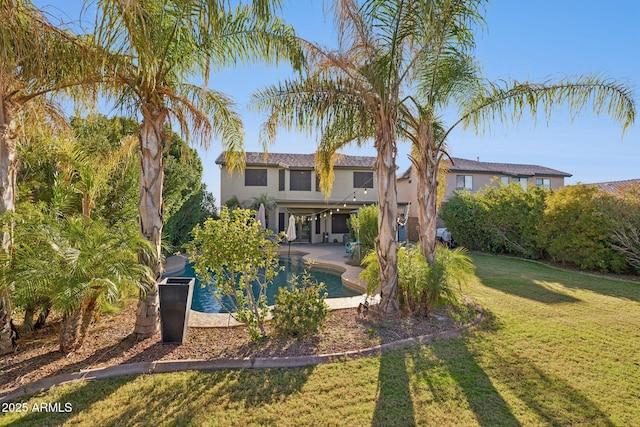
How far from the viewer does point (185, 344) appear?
5.49 meters

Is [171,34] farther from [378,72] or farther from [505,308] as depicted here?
[505,308]

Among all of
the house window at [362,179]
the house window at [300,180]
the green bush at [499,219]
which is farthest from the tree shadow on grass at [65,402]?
the house window at [362,179]

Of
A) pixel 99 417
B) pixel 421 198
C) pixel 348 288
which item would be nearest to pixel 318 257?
pixel 348 288

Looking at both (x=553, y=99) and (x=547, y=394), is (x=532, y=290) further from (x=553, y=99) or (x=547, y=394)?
(x=547, y=394)

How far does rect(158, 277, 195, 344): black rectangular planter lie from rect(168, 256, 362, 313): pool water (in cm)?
142

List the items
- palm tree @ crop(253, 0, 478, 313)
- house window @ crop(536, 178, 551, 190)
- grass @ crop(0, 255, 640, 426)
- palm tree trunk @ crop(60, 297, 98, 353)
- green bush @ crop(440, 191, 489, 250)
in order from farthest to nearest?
house window @ crop(536, 178, 551, 190) < green bush @ crop(440, 191, 489, 250) < palm tree @ crop(253, 0, 478, 313) < palm tree trunk @ crop(60, 297, 98, 353) < grass @ crop(0, 255, 640, 426)

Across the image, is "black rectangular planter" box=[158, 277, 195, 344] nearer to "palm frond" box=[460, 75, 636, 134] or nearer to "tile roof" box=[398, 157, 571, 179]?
"palm frond" box=[460, 75, 636, 134]

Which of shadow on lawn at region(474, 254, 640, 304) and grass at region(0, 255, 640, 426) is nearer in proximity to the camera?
grass at region(0, 255, 640, 426)

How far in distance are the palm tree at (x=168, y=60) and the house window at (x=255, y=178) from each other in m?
18.5

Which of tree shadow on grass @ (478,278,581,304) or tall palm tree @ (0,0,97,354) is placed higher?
tall palm tree @ (0,0,97,354)

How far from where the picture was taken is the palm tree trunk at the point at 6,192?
4836 mm

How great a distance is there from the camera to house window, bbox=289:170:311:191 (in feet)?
87.8

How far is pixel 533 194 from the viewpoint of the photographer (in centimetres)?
1686

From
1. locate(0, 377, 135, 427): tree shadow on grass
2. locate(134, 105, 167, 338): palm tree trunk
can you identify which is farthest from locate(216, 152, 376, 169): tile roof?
locate(0, 377, 135, 427): tree shadow on grass
